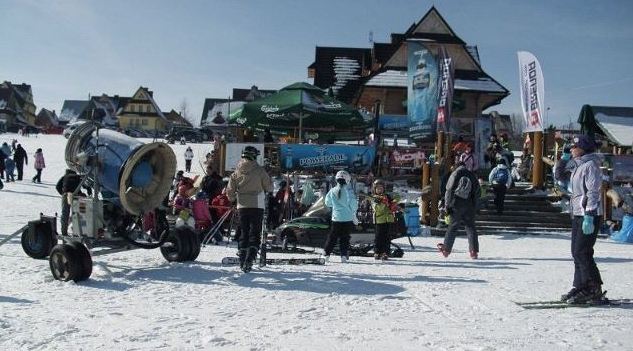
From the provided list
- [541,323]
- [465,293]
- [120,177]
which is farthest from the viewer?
[120,177]

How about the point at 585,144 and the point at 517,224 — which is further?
the point at 517,224

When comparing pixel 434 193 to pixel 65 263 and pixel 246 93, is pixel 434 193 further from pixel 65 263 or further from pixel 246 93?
pixel 246 93

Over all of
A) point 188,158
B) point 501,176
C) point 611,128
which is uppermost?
point 611,128

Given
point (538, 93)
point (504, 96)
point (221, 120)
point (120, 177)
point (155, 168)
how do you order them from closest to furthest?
point (120, 177) < point (155, 168) < point (538, 93) < point (504, 96) < point (221, 120)

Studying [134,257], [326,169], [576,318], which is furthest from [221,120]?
[576,318]

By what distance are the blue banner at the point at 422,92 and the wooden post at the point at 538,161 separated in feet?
10.8

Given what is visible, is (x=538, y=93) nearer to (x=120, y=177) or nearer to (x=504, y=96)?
(x=120, y=177)

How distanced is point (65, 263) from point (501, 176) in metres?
12.8

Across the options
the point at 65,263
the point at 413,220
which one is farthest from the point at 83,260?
the point at 413,220

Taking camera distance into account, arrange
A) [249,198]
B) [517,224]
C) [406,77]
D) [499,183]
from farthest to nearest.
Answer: [406,77]
[499,183]
[517,224]
[249,198]

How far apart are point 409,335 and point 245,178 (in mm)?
3953

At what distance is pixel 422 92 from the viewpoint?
19.9 meters

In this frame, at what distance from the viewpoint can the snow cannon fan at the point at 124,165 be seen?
26.1 feet

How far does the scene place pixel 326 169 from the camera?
60.4 feet
